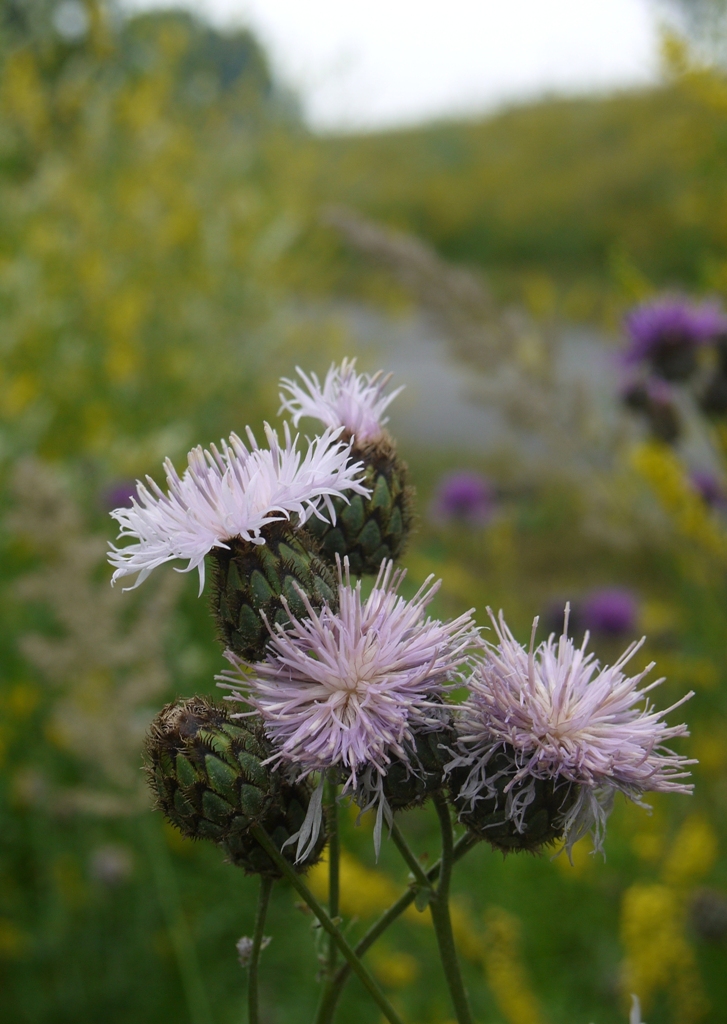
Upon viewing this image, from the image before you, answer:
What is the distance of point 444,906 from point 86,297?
4587mm

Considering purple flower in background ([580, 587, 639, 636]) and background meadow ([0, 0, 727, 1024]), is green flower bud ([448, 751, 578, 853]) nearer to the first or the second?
background meadow ([0, 0, 727, 1024])

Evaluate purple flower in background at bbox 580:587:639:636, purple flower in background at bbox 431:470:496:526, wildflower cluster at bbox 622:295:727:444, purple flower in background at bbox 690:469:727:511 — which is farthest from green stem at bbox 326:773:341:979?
purple flower in background at bbox 431:470:496:526

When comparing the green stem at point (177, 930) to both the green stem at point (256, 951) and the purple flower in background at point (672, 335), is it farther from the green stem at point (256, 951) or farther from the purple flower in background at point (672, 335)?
the purple flower in background at point (672, 335)

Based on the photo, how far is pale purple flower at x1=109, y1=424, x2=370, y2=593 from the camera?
1001 millimetres

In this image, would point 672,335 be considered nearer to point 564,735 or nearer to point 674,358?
point 674,358

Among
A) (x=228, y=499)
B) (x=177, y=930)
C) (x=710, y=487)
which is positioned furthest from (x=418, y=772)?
(x=710, y=487)

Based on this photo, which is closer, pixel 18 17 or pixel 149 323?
pixel 149 323

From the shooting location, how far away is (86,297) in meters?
5.05

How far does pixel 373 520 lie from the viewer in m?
1.20

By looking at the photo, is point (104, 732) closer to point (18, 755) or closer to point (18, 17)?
point (18, 755)

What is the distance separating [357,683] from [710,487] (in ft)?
10.0

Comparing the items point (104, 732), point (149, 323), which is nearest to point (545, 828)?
point (104, 732)

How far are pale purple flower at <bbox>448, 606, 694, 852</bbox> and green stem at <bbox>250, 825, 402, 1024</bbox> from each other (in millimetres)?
176

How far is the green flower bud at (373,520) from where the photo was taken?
1.19 m
